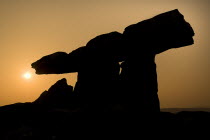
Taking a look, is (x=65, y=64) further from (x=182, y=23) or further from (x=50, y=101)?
(x=182, y=23)

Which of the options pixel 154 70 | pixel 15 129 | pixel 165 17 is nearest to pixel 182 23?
pixel 165 17

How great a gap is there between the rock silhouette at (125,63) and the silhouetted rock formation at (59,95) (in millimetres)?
868

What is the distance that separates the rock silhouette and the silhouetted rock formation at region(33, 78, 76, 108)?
87 cm

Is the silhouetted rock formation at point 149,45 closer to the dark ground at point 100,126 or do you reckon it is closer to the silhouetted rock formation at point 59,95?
the dark ground at point 100,126

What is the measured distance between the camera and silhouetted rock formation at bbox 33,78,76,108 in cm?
2093

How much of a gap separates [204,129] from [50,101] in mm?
13483

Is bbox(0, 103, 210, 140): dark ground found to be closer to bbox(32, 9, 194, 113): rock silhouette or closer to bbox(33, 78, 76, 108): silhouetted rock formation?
bbox(32, 9, 194, 113): rock silhouette

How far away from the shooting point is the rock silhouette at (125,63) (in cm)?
1530

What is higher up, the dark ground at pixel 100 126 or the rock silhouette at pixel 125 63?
the rock silhouette at pixel 125 63

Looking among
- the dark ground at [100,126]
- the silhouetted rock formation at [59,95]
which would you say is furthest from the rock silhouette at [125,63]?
the dark ground at [100,126]

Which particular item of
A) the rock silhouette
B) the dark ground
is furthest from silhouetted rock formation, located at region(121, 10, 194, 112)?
the dark ground

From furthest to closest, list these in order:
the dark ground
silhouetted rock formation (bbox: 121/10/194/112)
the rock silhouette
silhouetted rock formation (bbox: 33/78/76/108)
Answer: silhouetted rock formation (bbox: 33/78/76/108) → the rock silhouette → silhouetted rock formation (bbox: 121/10/194/112) → the dark ground

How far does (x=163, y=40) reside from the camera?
51.8 feet

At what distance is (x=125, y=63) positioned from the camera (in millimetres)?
18750
